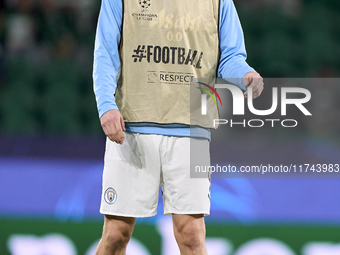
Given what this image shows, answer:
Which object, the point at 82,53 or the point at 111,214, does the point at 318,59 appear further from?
the point at 111,214

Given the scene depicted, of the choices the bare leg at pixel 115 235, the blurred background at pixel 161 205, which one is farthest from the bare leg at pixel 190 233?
the blurred background at pixel 161 205

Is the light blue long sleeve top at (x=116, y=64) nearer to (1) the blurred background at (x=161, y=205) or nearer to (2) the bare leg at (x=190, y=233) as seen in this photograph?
(2) the bare leg at (x=190, y=233)

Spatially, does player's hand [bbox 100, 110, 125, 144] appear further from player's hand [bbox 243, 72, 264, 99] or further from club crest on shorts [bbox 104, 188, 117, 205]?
player's hand [bbox 243, 72, 264, 99]

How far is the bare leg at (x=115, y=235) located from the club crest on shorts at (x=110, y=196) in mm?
71

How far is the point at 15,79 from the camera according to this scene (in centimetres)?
449

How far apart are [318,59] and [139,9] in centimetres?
278

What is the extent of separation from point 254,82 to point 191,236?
658mm

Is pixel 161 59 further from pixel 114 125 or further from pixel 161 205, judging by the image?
pixel 161 205

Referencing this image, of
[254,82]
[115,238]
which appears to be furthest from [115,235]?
[254,82]

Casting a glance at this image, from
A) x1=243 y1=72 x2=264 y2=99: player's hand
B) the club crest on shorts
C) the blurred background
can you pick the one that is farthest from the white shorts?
the blurred background

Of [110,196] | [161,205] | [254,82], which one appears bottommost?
[161,205]

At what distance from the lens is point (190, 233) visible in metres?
2.14

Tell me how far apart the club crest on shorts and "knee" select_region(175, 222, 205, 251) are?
29cm

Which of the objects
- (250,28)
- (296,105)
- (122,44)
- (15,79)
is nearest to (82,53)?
(15,79)
